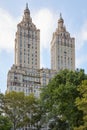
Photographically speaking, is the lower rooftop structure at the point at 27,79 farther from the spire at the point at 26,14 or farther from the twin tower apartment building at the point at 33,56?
the spire at the point at 26,14

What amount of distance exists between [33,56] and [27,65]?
526 centimetres

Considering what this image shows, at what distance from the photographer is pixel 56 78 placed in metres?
47.9

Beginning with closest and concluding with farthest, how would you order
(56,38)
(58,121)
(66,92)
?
(66,92) < (58,121) < (56,38)

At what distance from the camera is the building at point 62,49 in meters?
153

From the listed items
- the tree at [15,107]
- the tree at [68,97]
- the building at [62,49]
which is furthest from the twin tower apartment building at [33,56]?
the tree at [68,97]

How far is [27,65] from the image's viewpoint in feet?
482

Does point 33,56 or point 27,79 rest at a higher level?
point 33,56

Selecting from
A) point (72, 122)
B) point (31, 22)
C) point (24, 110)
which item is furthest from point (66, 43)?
point (72, 122)

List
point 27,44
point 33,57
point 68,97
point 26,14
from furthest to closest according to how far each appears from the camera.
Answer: point 26,14, point 27,44, point 33,57, point 68,97

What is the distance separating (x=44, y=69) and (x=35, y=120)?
3515 inches

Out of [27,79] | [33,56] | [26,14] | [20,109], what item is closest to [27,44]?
[33,56]

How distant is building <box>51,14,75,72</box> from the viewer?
502 feet

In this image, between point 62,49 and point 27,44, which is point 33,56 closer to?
point 27,44

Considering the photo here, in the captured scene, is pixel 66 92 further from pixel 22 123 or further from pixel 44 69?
pixel 44 69
